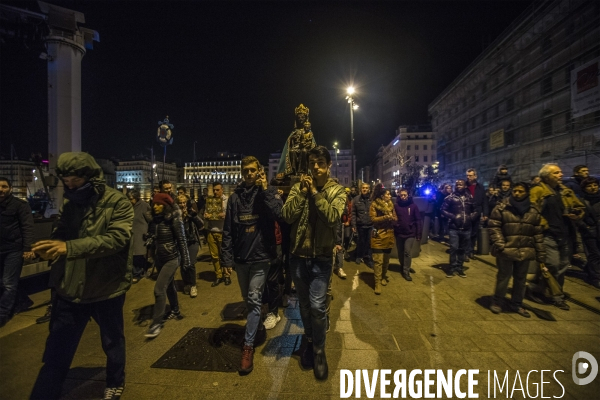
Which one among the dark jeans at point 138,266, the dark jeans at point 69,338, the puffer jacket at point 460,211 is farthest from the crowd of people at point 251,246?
the puffer jacket at point 460,211

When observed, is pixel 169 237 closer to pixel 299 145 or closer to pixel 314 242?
pixel 314 242

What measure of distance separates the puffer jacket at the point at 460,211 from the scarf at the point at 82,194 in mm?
6816

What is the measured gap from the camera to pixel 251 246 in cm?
321

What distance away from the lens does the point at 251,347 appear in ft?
10.2

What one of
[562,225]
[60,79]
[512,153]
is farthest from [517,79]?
[60,79]

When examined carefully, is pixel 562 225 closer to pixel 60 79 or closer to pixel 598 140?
pixel 598 140

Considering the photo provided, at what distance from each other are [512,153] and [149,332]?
118ft

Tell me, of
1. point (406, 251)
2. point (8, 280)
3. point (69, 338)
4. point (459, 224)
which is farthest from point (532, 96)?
point (8, 280)

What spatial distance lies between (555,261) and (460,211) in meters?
2.03

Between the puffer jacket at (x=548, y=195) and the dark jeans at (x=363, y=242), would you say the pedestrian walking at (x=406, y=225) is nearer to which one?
the dark jeans at (x=363, y=242)

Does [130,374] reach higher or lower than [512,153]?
lower

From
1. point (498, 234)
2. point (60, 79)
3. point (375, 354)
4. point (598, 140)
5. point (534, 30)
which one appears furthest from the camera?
point (60, 79)

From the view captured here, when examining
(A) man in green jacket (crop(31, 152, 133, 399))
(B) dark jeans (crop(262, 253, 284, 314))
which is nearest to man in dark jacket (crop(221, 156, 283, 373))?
(B) dark jeans (crop(262, 253, 284, 314))

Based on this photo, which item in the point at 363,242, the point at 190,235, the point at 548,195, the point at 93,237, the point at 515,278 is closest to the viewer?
the point at 93,237
